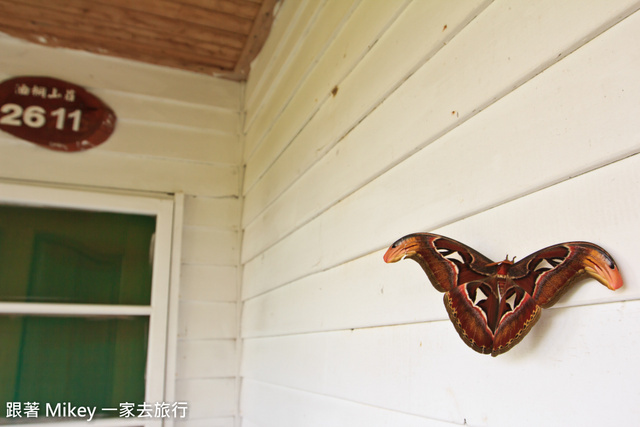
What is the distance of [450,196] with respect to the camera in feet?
2.68

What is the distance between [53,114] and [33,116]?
0.23 feet

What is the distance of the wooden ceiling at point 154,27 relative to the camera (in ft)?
6.22

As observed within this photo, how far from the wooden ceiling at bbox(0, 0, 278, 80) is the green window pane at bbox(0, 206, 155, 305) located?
2.31 feet

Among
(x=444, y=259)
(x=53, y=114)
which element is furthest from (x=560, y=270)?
(x=53, y=114)

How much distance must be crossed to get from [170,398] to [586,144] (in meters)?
1.79

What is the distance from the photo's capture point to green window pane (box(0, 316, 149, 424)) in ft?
6.02

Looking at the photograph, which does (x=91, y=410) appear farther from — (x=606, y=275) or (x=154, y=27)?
(x=606, y=275)

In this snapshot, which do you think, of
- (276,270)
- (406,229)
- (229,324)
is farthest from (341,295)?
(229,324)

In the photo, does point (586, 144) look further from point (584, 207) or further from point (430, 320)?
point (430, 320)

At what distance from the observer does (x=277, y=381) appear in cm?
159

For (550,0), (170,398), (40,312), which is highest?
(550,0)

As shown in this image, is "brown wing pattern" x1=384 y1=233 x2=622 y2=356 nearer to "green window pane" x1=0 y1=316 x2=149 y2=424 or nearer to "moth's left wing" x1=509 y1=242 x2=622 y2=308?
"moth's left wing" x1=509 y1=242 x2=622 y2=308

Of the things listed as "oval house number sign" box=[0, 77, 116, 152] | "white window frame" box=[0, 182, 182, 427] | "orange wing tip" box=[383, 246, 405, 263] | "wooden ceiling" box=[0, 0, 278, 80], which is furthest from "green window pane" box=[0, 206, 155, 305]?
"orange wing tip" box=[383, 246, 405, 263]

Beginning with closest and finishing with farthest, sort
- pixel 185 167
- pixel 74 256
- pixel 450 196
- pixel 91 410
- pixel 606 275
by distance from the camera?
1. pixel 606 275
2. pixel 450 196
3. pixel 91 410
4. pixel 74 256
5. pixel 185 167
